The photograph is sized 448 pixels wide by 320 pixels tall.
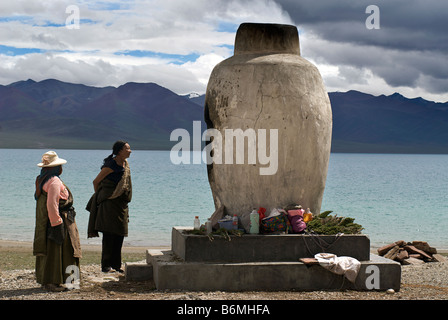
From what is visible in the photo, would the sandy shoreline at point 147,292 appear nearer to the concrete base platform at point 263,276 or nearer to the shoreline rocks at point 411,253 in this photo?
the concrete base platform at point 263,276

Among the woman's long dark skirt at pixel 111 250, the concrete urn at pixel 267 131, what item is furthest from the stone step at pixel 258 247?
the woman's long dark skirt at pixel 111 250

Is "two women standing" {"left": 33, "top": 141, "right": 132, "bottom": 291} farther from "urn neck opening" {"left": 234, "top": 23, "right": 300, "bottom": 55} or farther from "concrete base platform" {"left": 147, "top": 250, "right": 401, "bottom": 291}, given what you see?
"urn neck opening" {"left": 234, "top": 23, "right": 300, "bottom": 55}

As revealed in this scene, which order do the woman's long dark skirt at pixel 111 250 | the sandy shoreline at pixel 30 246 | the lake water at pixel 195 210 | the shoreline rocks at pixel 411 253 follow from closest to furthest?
the woman's long dark skirt at pixel 111 250 < the shoreline rocks at pixel 411 253 < the sandy shoreline at pixel 30 246 < the lake water at pixel 195 210

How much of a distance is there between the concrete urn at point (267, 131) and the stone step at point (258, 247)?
0.66 metres

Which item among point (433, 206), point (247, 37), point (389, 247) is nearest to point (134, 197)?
point (433, 206)

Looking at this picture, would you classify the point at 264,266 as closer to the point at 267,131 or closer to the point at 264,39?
the point at 267,131

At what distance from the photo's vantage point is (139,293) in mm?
8602

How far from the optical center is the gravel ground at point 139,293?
326 inches

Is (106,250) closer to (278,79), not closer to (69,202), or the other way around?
(69,202)

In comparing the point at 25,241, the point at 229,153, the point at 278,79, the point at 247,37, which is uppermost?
the point at 247,37

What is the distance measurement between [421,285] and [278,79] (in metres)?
3.84

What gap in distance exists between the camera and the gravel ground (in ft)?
27.2

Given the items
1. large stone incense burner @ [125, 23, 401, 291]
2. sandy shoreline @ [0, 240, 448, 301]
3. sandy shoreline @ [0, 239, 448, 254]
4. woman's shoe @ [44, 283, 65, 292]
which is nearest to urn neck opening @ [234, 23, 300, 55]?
large stone incense burner @ [125, 23, 401, 291]
